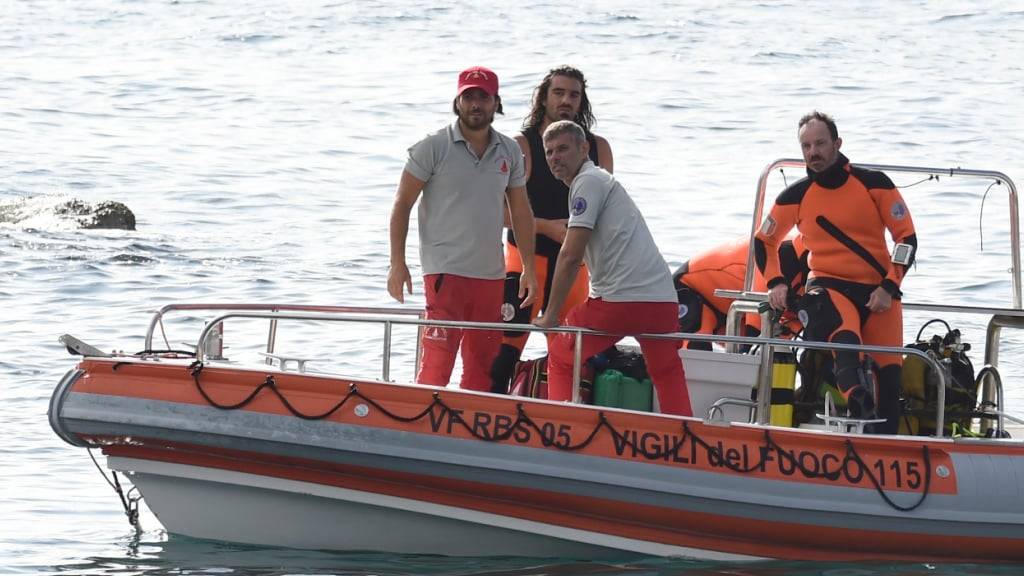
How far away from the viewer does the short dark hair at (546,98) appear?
6434 millimetres

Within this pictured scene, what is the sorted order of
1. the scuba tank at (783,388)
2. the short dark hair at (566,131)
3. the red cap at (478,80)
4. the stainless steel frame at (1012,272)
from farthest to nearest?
the stainless steel frame at (1012,272) → the scuba tank at (783,388) → the red cap at (478,80) → the short dark hair at (566,131)

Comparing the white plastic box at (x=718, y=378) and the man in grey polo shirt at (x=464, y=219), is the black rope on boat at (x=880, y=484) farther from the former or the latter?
the man in grey polo shirt at (x=464, y=219)

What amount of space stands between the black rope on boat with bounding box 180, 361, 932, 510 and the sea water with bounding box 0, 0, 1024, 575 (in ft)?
1.46

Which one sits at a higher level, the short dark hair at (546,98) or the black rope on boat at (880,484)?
the short dark hair at (546,98)

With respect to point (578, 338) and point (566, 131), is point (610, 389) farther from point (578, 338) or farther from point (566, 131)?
point (566, 131)

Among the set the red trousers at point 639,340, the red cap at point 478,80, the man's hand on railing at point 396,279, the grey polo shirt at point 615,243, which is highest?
the red cap at point 478,80

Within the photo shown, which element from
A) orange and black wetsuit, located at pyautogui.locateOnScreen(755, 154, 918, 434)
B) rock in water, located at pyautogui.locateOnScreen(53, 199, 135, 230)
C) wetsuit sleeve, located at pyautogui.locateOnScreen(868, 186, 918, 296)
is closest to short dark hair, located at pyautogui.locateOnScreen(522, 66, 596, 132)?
orange and black wetsuit, located at pyautogui.locateOnScreen(755, 154, 918, 434)

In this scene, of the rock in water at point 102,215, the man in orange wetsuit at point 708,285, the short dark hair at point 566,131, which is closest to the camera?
the short dark hair at point 566,131

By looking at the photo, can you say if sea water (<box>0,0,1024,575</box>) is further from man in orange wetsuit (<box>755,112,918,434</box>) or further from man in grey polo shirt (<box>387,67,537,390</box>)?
man in grey polo shirt (<box>387,67,537,390</box>)

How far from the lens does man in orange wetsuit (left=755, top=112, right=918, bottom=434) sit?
6.34m

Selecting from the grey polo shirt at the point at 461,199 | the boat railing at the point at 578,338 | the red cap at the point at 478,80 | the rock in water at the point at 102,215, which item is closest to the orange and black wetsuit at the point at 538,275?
the grey polo shirt at the point at 461,199

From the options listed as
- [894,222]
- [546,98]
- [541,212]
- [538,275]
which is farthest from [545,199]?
[894,222]

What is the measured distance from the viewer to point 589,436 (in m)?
5.90

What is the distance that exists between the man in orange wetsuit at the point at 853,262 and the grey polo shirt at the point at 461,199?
1.23m
